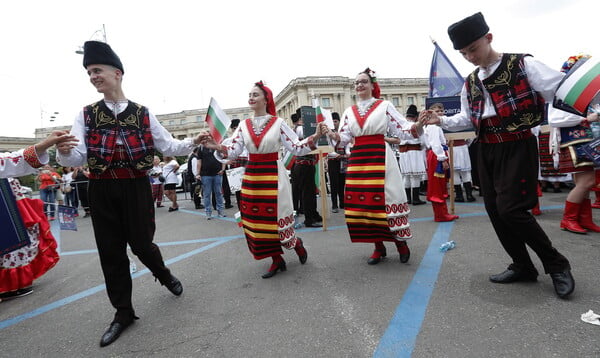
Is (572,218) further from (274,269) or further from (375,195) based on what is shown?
(274,269)

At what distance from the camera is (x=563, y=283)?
7.40 feet

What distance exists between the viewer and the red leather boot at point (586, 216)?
12.8ft

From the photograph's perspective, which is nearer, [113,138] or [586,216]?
[113,138]

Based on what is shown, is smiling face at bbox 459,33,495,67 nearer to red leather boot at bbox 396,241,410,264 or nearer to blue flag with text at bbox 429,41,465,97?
red leather boot at bbox 396,241,410,264

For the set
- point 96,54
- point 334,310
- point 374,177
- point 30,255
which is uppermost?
point 96,54

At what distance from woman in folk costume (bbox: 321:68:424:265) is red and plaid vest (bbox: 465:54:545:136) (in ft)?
2.38

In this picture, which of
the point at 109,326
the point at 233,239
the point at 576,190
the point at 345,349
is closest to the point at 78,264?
the point at 233,239

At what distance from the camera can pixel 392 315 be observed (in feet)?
7.36

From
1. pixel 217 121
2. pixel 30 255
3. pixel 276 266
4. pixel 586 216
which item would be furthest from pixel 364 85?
pixel 30 255

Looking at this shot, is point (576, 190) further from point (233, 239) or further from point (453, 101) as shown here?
point (233, 239)

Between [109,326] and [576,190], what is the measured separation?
5255 mm

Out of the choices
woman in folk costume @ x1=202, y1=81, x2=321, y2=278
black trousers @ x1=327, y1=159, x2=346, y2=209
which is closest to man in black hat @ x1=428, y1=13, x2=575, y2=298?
woman in folk costume @ x1=202, y1=81, x2=321, y2=278

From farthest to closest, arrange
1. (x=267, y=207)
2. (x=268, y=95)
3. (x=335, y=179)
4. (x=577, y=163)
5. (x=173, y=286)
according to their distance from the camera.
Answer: (x=335, y=179)
(x=577, y=163)
(x=268, y=95)
(x=267, y=207)
(x=173, y=286)

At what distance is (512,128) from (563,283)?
3.87 feet
